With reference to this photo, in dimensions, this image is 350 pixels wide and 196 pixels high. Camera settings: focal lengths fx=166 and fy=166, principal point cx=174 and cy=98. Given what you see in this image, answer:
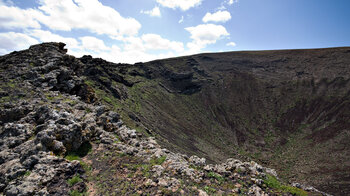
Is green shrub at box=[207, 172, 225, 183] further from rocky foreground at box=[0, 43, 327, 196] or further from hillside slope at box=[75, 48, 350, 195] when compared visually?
hillside slope at box=[75, 48, 350, 195]

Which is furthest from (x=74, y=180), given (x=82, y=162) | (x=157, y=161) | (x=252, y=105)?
(x=252, y=105)

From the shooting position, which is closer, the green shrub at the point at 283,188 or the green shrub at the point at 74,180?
the green shrub at the point at 74,180

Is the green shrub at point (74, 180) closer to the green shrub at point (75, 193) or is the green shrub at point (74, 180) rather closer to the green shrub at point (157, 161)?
the green shrub at point (75, 193)

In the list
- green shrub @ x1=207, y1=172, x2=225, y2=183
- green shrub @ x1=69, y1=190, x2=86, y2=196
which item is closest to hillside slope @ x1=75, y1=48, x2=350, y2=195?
green shrub @ x1=207, y1=172, x2=225, y2=183

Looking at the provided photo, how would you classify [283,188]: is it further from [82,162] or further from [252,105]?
[252,105]

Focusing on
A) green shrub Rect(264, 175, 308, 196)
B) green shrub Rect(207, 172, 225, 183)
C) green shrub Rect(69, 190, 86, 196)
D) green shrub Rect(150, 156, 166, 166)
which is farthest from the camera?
green shrub Rect(150, 156, 166, 166)

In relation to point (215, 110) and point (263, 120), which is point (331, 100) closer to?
point (263, 120)

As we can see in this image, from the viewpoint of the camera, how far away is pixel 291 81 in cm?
7131

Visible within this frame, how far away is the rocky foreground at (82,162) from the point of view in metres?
8.24

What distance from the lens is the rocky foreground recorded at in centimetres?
824

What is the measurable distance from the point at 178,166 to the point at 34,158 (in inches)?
312

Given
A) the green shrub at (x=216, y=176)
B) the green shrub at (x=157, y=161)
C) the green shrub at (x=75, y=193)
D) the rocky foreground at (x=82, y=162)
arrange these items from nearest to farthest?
1. the green shrub at (x=75, y=193)
2. the rocky foreground at (x=82, y=162)
3. the green shrub at (x=216, y=176)
4. the green shrub at (x=157, y=161)

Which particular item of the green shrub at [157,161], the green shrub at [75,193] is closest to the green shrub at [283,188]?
the green shrub at [157,161]

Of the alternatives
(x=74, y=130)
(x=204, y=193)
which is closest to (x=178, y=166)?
(x=204, y=193)
